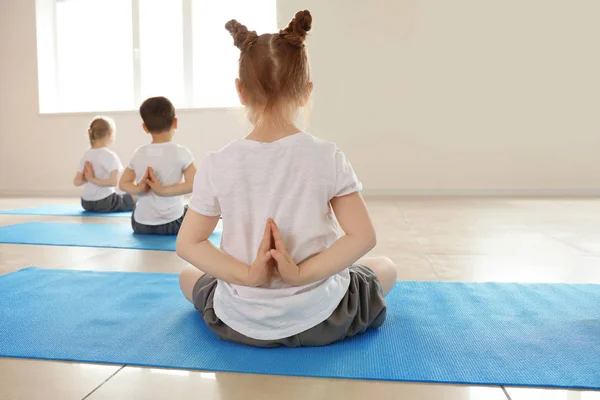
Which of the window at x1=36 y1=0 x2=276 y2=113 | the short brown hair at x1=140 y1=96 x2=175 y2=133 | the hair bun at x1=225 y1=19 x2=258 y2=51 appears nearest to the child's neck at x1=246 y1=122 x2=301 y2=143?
the hair bun at x1=225 y1=19 x2=258 y2=51

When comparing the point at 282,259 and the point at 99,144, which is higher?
the point at 99,144

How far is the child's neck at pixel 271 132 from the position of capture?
1.05 m

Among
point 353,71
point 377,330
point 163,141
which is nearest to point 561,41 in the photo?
point 353,71

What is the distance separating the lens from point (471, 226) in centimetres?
292

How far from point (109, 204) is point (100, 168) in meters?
0.27

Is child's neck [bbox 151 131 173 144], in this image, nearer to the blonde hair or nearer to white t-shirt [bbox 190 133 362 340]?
the blonde hair

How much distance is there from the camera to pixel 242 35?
1.01m

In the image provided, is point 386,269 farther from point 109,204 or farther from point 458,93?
point 458,93

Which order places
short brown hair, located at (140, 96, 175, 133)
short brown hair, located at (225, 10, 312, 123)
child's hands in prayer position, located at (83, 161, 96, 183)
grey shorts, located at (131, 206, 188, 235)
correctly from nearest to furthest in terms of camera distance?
short brown hair, located at (225, 10, 312, 123) → short brown hair, located at (140, 96, 175, 133) → grey shorts, located at (131, 206, 188, 235) → child's hands in prayer position, located at (83, 161, 96, 183)

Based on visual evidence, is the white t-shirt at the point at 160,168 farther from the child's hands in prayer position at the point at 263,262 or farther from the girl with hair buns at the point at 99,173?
the child's hands in prayer position at the point at 263,262

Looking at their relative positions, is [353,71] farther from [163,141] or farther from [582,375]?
[582,375]

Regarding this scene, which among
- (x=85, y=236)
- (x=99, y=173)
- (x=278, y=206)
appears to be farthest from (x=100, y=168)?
(x=278, y=206)

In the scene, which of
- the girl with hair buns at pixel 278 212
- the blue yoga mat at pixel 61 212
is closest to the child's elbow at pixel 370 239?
the girl with hair buns at pixel 278 212

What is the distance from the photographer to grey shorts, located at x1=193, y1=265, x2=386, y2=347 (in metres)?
1.10
